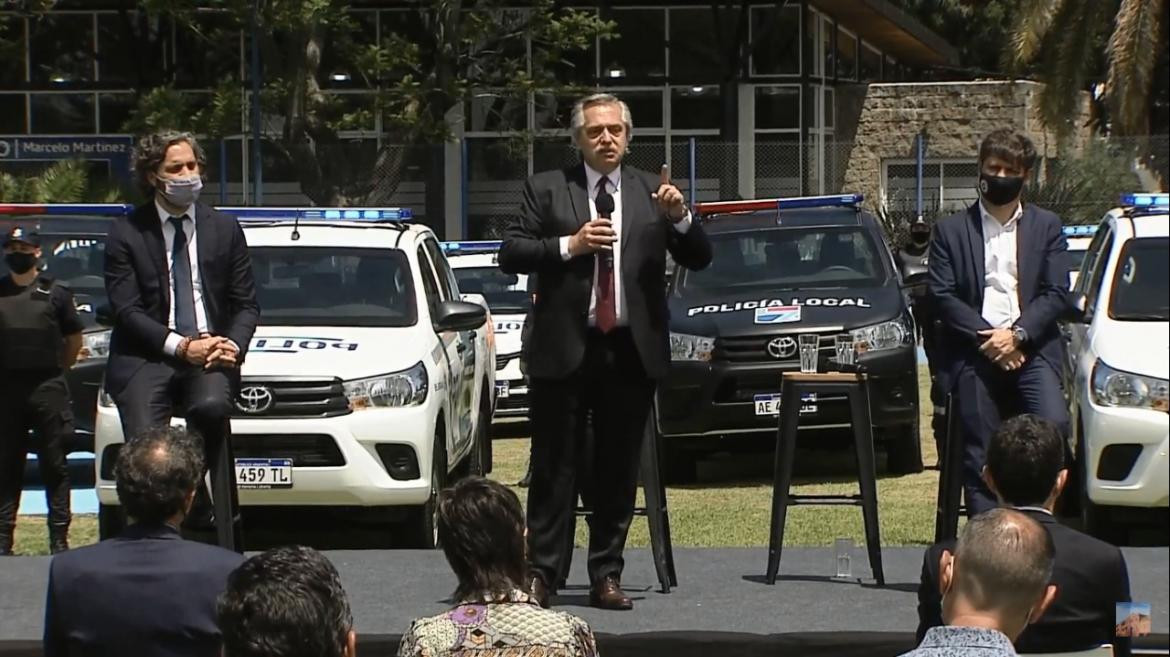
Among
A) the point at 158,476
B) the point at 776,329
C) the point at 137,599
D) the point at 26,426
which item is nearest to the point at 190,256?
the point at 158,476

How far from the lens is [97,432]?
30.8 ft

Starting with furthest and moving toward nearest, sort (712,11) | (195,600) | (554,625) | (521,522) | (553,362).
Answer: (712,11), (553,362), (195,600), (521,522), (554,625)

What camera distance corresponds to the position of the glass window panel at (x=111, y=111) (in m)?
30.9

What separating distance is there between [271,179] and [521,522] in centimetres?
2215

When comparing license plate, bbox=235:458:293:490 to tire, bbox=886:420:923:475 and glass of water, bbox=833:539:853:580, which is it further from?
tire, bbox=886:420:923:475

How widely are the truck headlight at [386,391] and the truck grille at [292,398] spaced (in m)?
0.05

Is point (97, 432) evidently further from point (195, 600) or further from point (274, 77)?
point (274, 77)

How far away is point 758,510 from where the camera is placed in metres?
11.4

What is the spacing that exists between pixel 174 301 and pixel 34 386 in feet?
11.5

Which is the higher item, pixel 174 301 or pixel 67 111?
pixel 67 111

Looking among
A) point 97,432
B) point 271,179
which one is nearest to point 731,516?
point 97,432

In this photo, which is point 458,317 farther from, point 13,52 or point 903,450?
point 13,52

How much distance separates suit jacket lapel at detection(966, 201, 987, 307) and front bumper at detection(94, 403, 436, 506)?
3.65 meters

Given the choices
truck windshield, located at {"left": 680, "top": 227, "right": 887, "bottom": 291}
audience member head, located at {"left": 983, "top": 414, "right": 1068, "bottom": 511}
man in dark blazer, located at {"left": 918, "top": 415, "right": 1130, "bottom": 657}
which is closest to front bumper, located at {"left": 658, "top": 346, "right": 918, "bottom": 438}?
truck windshield, located at {"left": 680, "top": 227, "right": 887, "bottom": 291}
